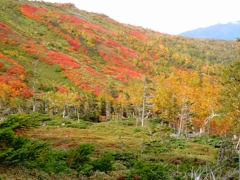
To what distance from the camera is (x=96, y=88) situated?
260 ft

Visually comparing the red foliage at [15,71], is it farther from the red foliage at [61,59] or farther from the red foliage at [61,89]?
the red foliage at [61,59]

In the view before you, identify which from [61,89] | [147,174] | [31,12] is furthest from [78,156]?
[31,12]

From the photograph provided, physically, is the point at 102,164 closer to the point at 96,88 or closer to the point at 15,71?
the point at 15,71

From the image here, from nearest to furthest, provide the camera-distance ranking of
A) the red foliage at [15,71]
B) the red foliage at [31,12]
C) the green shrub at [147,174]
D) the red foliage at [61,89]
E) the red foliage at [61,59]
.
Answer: the green shrub at [147,174] → the red foliage at [15,71] → the red foliage at [61,89] → the red foliage at [61,59] → the red foliage at [31,12]

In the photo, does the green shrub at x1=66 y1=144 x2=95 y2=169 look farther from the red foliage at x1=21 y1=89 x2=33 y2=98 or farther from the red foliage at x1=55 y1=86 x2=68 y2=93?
the red foliage at x1=55 y1=86 x2=68 y2=93

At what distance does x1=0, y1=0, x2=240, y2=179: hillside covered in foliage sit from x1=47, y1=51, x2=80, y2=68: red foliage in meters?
0.40

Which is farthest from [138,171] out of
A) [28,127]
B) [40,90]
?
[40,90]

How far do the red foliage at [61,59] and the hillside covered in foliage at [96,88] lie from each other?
1.31ft

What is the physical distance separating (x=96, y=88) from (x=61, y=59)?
22.7 m

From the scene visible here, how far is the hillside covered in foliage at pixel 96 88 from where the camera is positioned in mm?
24453

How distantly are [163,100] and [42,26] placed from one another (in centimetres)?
9837

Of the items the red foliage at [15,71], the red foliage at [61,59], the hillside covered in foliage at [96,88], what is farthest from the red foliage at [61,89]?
the red foliage at [61,59]

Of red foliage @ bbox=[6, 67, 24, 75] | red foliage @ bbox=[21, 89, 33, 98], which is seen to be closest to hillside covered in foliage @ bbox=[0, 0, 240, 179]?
red foliage @ bbox=[21, 89, 33, 98]

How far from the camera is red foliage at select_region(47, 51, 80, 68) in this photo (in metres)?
90.8
